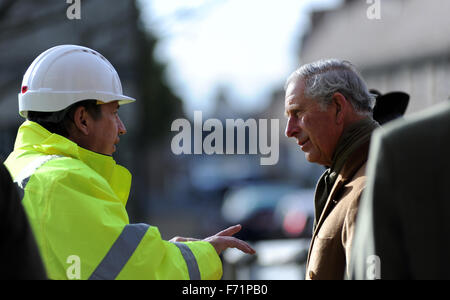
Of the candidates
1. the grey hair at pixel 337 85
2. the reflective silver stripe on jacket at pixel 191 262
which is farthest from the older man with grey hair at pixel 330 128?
the reflective silver stripe on jacket at pixel 191 262

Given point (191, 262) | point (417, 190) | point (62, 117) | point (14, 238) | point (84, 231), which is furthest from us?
point (62, 117)

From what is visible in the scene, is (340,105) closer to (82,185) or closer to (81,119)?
(81,119)

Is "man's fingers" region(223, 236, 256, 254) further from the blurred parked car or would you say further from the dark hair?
the blurred parked car

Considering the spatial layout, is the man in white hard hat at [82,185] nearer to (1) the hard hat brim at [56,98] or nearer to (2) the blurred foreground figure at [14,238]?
(1) the hard hat brim at [56,98]

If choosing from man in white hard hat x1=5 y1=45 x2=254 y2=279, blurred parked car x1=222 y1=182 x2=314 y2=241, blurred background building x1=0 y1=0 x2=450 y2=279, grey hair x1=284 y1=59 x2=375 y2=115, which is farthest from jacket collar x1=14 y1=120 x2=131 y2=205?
blurred parked car x1=222 y1=182 x2=314 y2=241

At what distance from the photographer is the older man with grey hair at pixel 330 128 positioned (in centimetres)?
380

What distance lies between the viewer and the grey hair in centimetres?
410

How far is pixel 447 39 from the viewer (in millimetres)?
17375

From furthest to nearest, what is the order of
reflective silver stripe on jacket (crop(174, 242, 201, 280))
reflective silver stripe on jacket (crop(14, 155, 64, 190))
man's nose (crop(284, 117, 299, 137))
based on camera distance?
1. man's nose (crop(284, 117, 299, 137))
2. reflective silver stripe on jacket (crop(174, 242, 201, 280))
3. reflective silver stripe on jacket (crop(14, 155, 64, 190))

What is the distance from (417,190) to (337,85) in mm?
2280

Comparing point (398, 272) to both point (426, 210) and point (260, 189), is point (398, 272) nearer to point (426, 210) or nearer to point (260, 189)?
point (426, 210)

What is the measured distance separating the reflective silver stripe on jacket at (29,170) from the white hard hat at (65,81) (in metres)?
0.38

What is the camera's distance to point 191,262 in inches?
128

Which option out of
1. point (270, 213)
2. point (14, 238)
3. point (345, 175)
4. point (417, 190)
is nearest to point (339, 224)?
point (345, 175)
